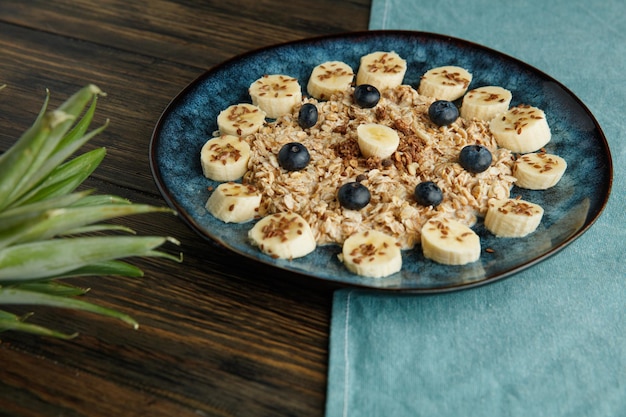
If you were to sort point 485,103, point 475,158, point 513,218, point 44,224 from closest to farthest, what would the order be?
point 44,224
point 513,218
point 475,158
point 485,103

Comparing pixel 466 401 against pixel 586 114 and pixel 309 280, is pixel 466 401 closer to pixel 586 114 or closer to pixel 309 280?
pixel 309 280

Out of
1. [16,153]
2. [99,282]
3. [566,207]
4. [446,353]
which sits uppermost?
[16,153]

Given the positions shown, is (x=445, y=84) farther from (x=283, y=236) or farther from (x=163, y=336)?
(x=163, y=336)

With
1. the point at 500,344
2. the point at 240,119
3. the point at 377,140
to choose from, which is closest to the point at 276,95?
the point at 240,119

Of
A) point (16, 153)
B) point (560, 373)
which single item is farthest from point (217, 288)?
point (560, 373)

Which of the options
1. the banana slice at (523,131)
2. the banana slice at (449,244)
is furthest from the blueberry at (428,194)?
the banana slice at (523,131)

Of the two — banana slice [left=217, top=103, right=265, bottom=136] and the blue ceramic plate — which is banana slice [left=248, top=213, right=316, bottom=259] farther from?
banana slice [left=217, top=103, right=265, bottom=136]
